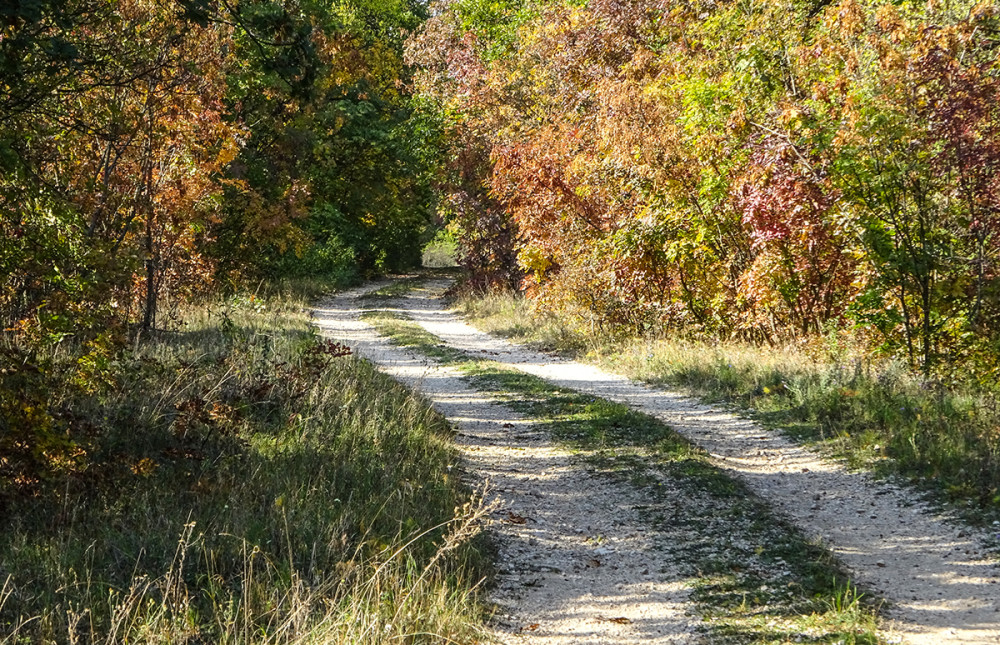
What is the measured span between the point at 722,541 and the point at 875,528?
1295 mm

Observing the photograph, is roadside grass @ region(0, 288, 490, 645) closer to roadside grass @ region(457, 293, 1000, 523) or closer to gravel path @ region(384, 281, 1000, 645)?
gravel path @ region(384, 281, 1000, 645)

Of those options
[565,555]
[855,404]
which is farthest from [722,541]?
[855,404]

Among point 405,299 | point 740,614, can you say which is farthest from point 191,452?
point 405,299

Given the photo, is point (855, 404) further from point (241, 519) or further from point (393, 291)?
point (393, 291)

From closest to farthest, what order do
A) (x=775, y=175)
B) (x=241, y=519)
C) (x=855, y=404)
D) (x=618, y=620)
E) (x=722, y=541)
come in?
(x=618, y=620) → (x=241, y=519) → (x=722, y=541) → (x=855, y=404) → (x=775, y=175)

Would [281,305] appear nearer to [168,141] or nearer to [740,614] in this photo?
[168,141]

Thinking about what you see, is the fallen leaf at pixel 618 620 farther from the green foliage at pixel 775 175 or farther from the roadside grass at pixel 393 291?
the roadside grass at pixel 393 291

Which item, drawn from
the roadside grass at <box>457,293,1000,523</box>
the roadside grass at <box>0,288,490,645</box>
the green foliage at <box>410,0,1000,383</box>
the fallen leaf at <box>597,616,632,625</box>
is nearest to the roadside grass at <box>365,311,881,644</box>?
the fallen leaf at <box>597,616,632,625</box>

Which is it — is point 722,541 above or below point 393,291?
below

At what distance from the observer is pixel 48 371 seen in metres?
6.26

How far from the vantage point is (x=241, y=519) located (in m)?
5.67

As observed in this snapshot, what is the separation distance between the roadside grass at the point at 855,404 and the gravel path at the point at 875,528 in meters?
0.31

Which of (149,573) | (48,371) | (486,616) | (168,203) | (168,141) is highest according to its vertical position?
(168,141)

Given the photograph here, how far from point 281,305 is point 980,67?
1781 cm
